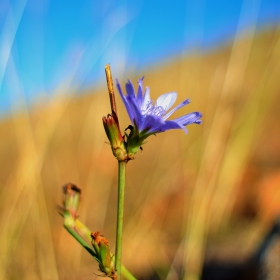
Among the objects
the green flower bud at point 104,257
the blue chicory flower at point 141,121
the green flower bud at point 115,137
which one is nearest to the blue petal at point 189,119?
the blue chicory flower at point 141,121

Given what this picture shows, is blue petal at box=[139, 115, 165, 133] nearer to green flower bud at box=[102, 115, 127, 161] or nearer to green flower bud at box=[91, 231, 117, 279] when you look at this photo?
green flower bud at box=[102, 115, 127, 161]

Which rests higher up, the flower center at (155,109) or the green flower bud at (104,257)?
the flower center at (155,109)

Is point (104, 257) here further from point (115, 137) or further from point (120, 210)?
point (115, 137)

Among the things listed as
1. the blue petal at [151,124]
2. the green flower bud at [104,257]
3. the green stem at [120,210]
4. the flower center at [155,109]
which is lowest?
the green flower bud at [104,257]

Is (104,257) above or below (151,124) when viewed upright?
below

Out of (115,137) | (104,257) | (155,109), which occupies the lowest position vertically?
(104,257)

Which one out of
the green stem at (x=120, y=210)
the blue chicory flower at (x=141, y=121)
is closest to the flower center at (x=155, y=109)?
the blue chicory flower at (x=141, y=121)

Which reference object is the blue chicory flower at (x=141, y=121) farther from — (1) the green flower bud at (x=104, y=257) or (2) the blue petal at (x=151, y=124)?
(1) the green flower bud at (x=104, y=257)

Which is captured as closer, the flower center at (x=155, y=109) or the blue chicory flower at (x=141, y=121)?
the blue chicory flower at (x=141, y=121)

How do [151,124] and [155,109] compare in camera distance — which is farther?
[155,109]

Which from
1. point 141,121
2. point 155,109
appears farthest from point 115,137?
point 155,109

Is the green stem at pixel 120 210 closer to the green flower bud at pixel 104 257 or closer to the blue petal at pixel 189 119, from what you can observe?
the green flower bud at pixel 104 257
